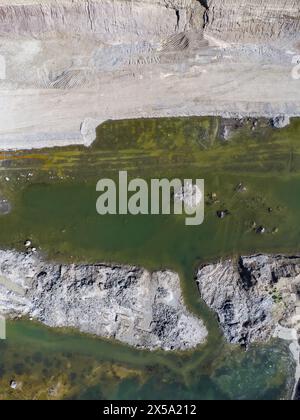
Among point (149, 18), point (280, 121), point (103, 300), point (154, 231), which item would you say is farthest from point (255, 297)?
point (149, 18)

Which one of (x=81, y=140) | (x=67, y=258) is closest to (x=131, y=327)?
(x=67, y=258)

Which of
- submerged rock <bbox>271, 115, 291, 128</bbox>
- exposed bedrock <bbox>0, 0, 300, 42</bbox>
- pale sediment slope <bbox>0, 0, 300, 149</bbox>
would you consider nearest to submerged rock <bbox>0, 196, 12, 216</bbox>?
pale sediment slope <bbox>0, 0, 300, 149</bbox>

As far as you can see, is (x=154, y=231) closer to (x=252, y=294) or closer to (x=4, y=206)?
(x=252, y=294)

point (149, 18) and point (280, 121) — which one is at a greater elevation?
point (149, 18)

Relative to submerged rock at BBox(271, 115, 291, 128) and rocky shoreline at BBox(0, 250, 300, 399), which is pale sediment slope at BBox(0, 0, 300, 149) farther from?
rocky shoreline at BBox(0, 250, 300, 399)

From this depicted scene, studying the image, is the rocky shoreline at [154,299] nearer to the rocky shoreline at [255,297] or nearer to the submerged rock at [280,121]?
the rocky shoreline at [255,297]
